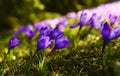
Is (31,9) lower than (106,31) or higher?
higher

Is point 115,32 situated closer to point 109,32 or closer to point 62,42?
point 109,32

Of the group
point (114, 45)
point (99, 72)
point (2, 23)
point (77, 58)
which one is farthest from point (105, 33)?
point (2, 23)

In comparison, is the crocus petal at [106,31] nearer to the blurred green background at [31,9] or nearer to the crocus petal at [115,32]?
the crocus petal at [115,32]

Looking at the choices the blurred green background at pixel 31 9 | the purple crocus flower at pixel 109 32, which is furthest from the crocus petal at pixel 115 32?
the blurred green background at pixel 31 9

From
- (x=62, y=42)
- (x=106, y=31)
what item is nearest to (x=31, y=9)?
(x=62, y=42)

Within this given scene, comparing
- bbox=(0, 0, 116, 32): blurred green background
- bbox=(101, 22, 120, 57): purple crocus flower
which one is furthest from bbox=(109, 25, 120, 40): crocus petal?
bbox=(0, 0, 116, 32): blurred green background

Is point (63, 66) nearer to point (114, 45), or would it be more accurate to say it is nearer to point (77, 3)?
point (114, 45)

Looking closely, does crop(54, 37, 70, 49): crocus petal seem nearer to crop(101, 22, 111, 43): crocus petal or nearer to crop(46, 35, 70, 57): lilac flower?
crop(46, 35, 70, 57): lilac flower

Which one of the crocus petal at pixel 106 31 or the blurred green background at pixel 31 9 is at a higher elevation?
the blurred green background at pixel 31 9
